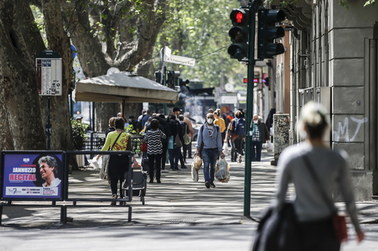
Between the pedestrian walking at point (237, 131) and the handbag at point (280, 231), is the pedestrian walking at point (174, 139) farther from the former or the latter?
the handbag at point (280, 231)

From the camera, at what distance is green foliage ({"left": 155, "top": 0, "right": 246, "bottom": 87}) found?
67562 millimetres

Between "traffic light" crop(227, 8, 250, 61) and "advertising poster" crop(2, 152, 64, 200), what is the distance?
9.84 feet

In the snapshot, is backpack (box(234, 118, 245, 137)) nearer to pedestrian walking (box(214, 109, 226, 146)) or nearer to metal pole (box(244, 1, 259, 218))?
pedestrian walking (box(214, 109, 226, 146))

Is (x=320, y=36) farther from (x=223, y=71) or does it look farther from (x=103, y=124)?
(x=223, y=71)

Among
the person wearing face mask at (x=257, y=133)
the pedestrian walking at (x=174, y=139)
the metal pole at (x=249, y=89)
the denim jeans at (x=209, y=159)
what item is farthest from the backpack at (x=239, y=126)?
the metal pole at (x=249, y=89)

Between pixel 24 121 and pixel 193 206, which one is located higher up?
pixel 24 121

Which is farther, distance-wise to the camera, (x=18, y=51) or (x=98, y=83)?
(x=98, y=83)

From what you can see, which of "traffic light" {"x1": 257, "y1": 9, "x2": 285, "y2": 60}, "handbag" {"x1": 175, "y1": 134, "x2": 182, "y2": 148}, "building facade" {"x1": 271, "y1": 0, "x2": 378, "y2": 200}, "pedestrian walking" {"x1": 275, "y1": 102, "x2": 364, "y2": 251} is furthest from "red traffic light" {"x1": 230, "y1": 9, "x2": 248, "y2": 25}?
"handbag" {"x1": 175, "y1": 134, "x2": 182, "y2": 148}

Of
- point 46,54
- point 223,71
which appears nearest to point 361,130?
point 46,54

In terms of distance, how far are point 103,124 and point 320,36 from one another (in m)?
19.2

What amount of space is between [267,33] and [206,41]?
7286 centimetres

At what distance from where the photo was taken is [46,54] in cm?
2003

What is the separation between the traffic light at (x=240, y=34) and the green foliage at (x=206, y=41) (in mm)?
36899

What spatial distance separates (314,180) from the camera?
7.29 metres
